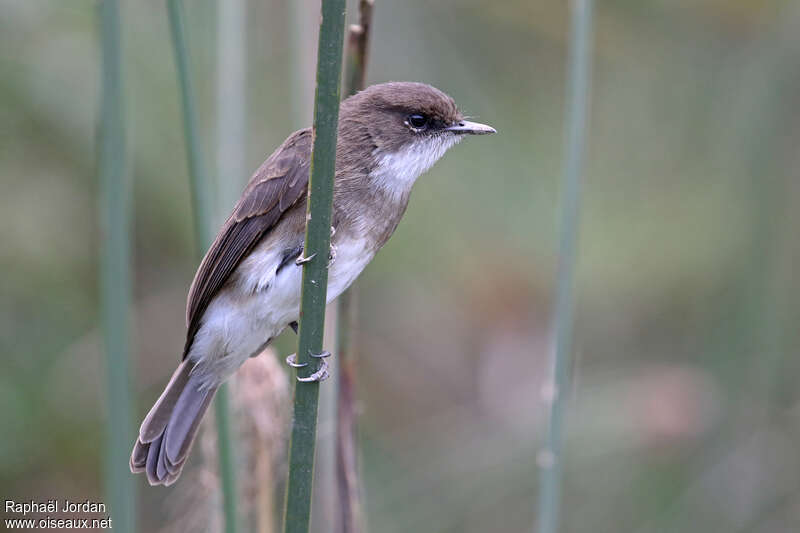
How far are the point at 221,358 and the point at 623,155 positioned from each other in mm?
2417

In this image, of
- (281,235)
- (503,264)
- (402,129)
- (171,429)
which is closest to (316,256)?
(281,235)

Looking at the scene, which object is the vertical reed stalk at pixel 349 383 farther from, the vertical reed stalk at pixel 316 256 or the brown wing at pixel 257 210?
the vertical reed stalk at pixel 316 256

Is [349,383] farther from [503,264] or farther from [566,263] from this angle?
[503,264]

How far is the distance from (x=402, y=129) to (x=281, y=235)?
0.49 meters

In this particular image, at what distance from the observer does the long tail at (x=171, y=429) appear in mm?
3043

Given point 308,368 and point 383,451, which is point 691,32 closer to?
point 383,451

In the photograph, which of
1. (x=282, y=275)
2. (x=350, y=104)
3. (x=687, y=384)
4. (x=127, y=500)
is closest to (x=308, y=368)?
(x=127, y=500)

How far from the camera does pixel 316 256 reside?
2.01 m

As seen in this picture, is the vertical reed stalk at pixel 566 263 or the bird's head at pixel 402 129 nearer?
the vertical reed stalk at pixel 566 263

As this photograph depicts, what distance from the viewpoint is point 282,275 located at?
2.93m

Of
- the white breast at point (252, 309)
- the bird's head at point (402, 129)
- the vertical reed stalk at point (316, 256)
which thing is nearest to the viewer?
the vertical reed stalk at point (316, 256)

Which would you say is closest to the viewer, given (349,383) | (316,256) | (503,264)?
(316,256)

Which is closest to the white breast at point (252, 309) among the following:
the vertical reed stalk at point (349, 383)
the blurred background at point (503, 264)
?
the vertical reed stalk at point (349, 383)

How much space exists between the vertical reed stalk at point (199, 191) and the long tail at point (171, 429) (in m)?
0.69
